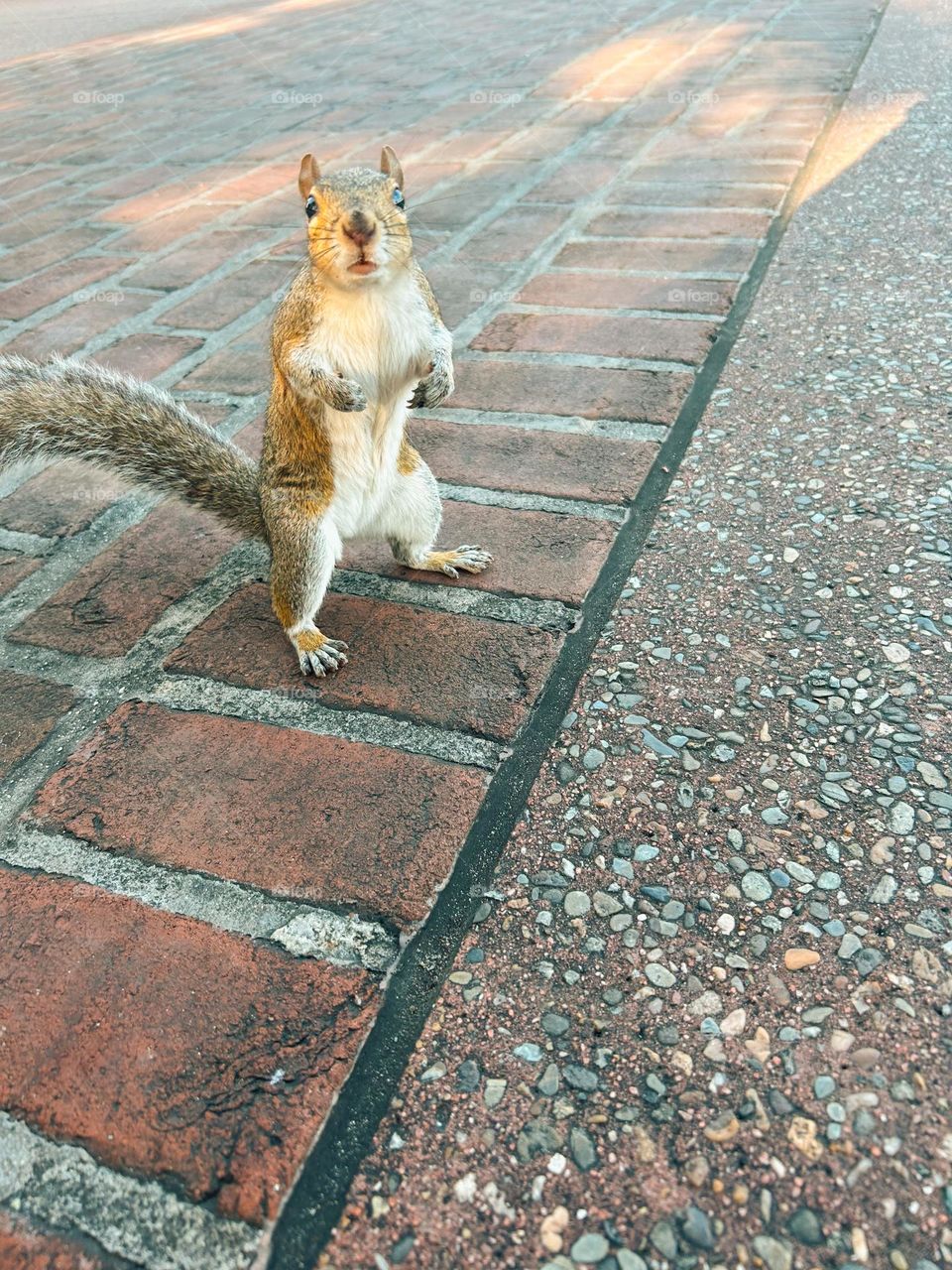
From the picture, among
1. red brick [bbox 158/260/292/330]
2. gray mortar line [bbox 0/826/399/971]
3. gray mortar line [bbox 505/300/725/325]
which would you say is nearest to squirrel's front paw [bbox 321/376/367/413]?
gray mortar line [bbox 0/826/399/971]

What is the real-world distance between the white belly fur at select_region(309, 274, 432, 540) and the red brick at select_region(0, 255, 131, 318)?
2173mm

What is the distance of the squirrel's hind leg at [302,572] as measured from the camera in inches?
73.6

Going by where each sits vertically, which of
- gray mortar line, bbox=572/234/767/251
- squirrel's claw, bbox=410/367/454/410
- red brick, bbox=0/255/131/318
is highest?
squirrel's claw, bbox=410/367/454/410

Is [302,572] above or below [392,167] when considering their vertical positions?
below

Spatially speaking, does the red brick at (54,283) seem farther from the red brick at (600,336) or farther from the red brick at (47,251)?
the red brick at (600,336)

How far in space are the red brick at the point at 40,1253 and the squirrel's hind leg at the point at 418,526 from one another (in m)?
1.35

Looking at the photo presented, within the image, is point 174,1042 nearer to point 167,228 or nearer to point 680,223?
point 680,223

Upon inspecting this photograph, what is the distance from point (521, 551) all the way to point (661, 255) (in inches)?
71.9

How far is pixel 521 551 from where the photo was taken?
2.17 metres

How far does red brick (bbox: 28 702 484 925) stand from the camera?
1484mm

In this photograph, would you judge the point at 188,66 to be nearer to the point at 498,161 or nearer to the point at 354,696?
the point at 498,161

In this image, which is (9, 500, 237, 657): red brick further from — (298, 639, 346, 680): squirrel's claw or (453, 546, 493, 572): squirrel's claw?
(453, 546, 493, 572): squirrel's claw

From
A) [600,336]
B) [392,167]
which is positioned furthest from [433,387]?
[600,336]

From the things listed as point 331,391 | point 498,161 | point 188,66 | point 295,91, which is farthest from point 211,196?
point 188,66
